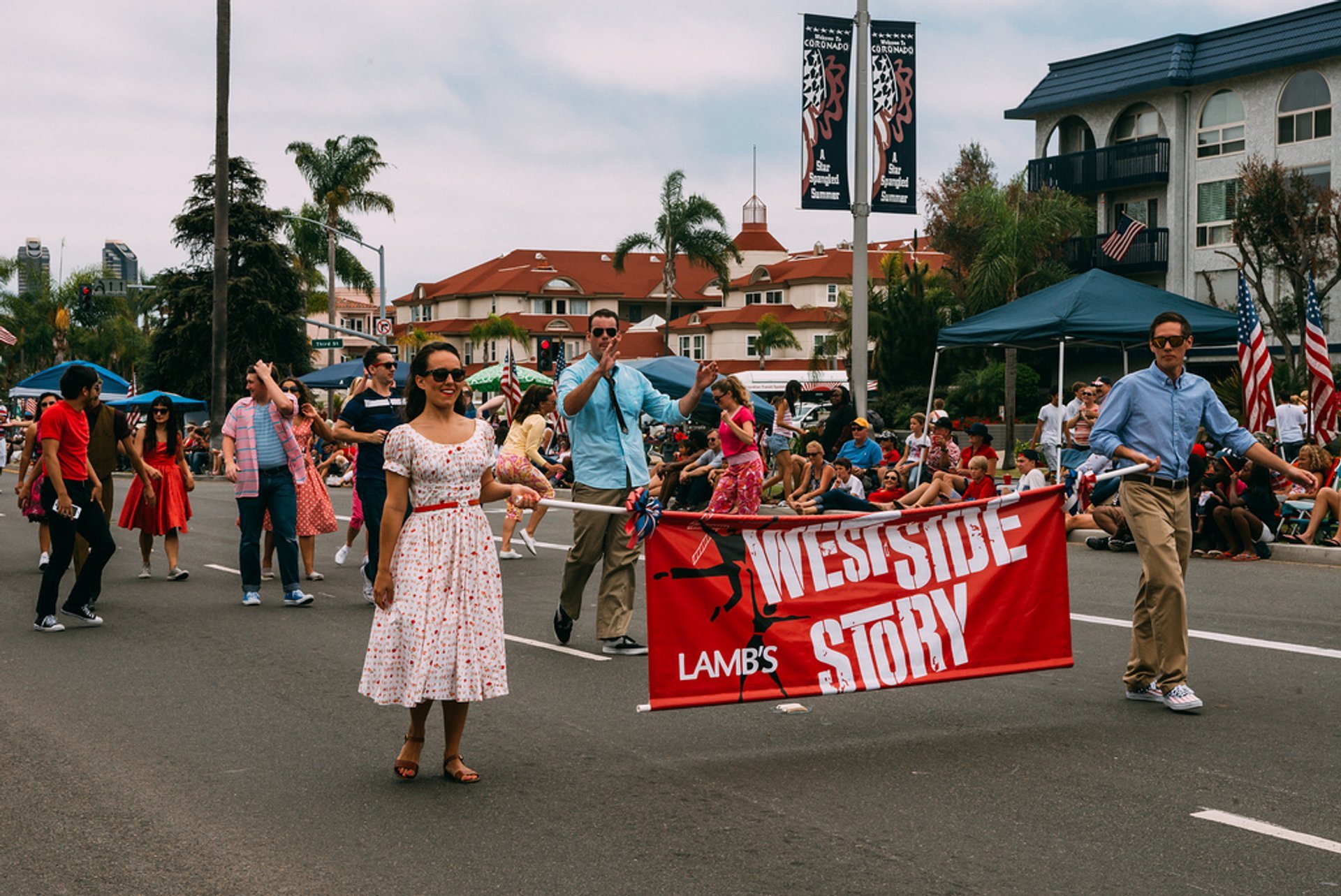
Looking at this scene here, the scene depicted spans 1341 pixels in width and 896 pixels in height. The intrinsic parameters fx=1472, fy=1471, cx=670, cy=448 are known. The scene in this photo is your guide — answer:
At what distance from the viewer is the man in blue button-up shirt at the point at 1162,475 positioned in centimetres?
719

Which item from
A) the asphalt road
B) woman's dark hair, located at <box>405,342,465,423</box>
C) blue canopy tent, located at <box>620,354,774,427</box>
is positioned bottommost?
the asphalt road

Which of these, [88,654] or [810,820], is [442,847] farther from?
[88,654]

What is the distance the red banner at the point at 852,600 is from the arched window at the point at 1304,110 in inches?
1569

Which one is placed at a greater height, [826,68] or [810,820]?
[826,68]

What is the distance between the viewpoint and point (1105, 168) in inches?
1885

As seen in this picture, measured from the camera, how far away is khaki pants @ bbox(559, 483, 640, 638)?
8734 mm

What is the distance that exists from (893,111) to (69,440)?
1494 cm

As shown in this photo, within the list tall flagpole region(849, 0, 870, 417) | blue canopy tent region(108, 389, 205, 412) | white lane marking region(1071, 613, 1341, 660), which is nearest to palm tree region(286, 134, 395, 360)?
blue canopy tent region(108, 389, 205, 412)

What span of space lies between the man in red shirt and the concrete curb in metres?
10.6

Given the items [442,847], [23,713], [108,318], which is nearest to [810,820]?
[442,847]

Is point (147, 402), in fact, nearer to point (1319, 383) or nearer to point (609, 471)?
point (1319, 383)

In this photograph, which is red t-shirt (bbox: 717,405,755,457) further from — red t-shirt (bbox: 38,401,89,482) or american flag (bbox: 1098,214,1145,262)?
american flag (bbox: 1098,214,1145,262)

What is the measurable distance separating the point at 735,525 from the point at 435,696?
160 cm

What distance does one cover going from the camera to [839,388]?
2133 centimetres
